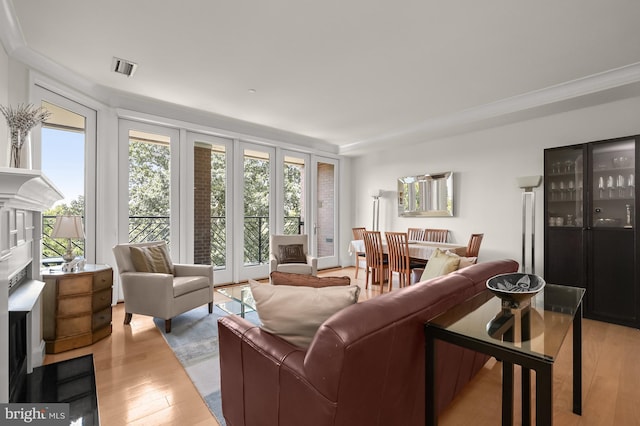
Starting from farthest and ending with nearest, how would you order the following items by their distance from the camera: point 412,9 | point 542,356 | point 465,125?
point 465,125 < point 412,9 < point 542,356

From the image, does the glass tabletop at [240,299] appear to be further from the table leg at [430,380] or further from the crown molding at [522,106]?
the crown molding at [522,106]

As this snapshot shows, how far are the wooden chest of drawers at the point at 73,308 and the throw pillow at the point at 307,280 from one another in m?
2.10

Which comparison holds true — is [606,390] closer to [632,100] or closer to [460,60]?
[460,60]

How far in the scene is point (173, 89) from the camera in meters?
3.62

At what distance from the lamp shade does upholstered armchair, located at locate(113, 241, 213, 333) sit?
0.45 metres

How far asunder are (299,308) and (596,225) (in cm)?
382

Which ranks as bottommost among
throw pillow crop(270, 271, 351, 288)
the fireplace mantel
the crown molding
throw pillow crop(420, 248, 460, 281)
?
throw pillow crop(420, 248, 460, 281)

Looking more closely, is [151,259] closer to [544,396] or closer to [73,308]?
[73,308]

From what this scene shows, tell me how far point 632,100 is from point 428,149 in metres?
2.58

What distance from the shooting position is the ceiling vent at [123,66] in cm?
294

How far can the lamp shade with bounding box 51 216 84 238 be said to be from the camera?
270 centimetres

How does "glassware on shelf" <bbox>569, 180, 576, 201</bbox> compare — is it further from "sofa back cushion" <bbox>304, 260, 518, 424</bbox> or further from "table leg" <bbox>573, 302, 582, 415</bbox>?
"sofa back cushion" <bbox>304, 260, 518, 424</bbox>

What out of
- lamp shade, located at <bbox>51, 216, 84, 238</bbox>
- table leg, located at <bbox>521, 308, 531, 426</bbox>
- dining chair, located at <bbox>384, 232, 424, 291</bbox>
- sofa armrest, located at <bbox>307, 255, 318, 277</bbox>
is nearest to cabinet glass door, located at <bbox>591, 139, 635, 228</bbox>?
dining chair, located at <bbox>384, 232, 424, 291</bbox>

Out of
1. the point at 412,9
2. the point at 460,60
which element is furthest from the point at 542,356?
the point at 460,60
